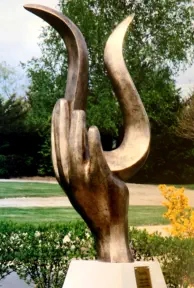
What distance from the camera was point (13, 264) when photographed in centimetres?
512

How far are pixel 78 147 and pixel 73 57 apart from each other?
0.67m

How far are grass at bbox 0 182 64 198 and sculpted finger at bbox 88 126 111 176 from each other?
15.0 ft

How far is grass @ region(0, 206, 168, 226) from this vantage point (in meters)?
7.75

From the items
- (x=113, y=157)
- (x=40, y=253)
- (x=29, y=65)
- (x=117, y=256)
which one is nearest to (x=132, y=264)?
(x=117, y=256)

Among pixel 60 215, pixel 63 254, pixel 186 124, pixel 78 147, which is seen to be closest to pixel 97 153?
pixel 78 147

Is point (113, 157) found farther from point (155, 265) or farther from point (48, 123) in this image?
point (48, 123)

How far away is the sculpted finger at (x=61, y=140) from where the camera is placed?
11.6ft

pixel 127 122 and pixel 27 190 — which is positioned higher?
pixel 127 122

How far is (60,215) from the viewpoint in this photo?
25.7ft

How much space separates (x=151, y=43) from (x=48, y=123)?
1986 mm

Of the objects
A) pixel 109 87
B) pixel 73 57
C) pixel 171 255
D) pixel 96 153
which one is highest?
pixel 109 87

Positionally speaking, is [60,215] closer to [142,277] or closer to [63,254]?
[63,254]

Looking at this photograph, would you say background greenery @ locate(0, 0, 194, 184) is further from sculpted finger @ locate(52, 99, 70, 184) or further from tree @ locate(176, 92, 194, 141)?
sculpted finger @ locate(52, 99, 70, 184)

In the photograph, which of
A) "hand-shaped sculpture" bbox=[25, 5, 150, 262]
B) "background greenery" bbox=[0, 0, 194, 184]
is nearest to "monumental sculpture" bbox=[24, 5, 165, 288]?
"hand-shaped sculpture" bbox=[25, 5, 150, 262]
